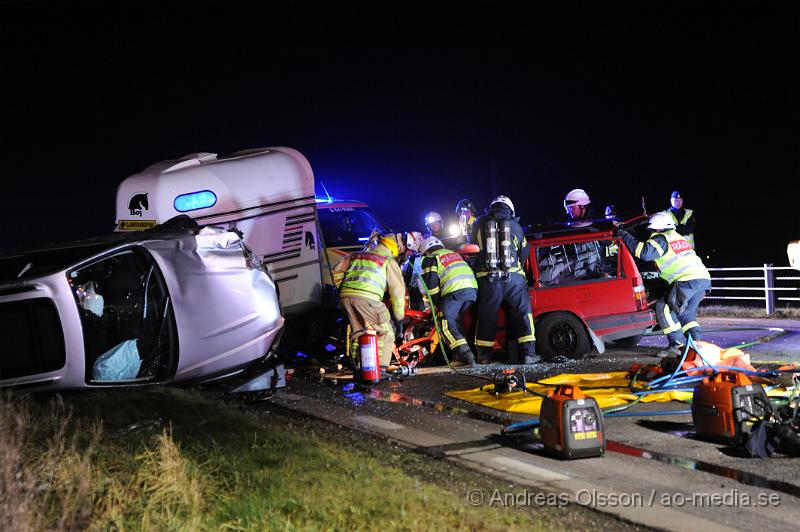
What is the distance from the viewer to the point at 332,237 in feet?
40.3

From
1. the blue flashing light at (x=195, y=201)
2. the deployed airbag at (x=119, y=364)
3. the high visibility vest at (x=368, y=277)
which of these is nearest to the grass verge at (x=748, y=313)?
the high visibility vest at (x=368, y=277)

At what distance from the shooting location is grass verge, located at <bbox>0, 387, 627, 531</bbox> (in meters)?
4.31

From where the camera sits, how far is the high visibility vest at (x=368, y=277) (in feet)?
32.8

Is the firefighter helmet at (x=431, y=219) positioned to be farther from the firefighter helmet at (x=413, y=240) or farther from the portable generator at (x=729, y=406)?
the portable generator at (x=729, y=406)

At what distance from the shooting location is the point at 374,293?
32.9 ft

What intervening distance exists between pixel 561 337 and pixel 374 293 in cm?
273

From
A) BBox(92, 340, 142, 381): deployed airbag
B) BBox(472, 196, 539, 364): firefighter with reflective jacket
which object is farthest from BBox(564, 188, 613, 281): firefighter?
Answer: BBox(92, 340, 142, 381): deployed airbag

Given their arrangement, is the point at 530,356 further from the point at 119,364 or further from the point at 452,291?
the point at 119,364

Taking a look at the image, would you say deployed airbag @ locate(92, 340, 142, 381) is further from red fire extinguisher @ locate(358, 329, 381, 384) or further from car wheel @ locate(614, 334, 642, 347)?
car wheel @ locate(614, 334, 642, 347)

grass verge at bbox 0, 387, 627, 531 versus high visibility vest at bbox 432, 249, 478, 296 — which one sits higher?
high visibility vest at bbox 432, 249, 478, 296

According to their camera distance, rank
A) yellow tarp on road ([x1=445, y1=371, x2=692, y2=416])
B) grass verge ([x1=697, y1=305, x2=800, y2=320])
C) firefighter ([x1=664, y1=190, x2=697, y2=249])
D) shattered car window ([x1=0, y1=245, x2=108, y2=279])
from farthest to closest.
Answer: grass verge ([x1=697, y1=305, x2=800, y2=320]), firefighter ([x1=664, y1=190, x2=697, y2=249]), yellow tarp on road ([x1=445, y1=371, x2=692, y2=416]), shattered car window ([x1=0, y1=245, x2=108, y2=279])

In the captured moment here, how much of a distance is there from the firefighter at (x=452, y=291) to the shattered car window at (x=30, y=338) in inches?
203

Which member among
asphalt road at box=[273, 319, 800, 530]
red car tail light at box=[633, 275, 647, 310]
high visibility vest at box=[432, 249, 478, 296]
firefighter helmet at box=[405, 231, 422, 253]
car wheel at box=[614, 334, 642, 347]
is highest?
firefighter helmet at box=[405, 231, 422, 253]

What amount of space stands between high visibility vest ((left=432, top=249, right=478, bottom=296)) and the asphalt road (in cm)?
139
